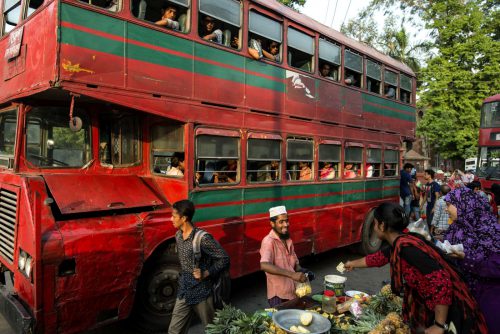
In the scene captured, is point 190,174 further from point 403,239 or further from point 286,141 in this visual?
point 403,239

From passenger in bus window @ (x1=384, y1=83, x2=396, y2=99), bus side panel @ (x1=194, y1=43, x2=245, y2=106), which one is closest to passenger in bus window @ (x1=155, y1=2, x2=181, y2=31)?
bus side panel @ (x1=194, y1=43, x2=245, y2=106)

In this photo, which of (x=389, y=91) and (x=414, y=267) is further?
(x=389, y=91)

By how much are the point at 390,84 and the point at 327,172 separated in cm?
361

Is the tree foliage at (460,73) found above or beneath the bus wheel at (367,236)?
above

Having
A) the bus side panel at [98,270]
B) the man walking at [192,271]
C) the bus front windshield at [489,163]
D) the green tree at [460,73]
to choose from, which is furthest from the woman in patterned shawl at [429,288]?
the green tree at [460,73]

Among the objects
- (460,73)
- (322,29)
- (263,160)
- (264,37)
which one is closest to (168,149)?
(263,160)

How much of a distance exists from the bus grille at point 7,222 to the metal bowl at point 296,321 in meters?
2.96

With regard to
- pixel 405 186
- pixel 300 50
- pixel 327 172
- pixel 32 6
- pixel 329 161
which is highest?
pixel 300 50

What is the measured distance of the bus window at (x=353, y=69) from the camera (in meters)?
7.73

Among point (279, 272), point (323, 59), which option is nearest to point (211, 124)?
point (279, 272)

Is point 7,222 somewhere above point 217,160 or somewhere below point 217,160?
below

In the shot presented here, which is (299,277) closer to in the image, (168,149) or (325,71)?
(168,149)

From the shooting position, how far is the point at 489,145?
43.3 ft

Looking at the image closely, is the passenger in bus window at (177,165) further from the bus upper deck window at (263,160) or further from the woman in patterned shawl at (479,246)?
the woman in patterned shawl at (479,246)
